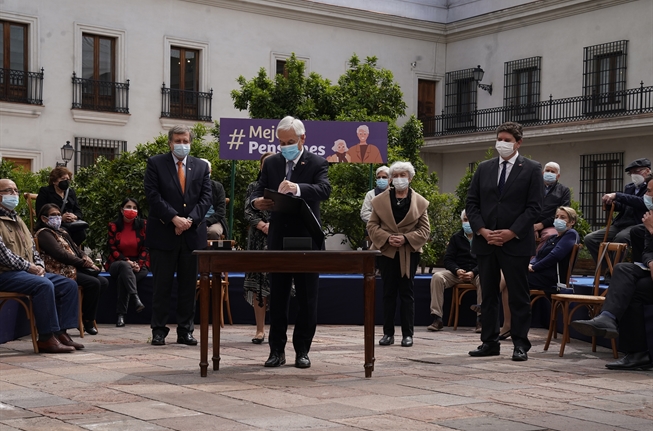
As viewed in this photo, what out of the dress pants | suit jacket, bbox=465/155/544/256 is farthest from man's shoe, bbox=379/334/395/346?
the dress pants

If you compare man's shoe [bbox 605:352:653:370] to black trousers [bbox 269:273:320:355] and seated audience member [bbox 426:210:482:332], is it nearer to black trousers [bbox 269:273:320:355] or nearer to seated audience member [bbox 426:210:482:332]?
black trousers [bbox 269:273:320:355]

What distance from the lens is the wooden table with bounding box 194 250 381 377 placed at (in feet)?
23.3

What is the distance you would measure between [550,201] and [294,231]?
4.96 m

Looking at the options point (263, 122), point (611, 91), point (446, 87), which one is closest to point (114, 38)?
point (446, 87)

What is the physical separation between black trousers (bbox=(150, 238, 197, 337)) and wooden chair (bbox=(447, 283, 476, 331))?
142 inches

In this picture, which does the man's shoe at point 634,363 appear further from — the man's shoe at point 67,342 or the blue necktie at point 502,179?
the man's shoe at point 67,342

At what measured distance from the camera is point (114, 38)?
29.3 m

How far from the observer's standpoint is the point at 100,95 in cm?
2912

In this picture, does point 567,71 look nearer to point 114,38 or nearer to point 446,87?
point 446,87

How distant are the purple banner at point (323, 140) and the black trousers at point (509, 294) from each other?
197 inches

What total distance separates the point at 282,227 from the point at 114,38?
2284cm

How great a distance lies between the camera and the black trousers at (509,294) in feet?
29.0

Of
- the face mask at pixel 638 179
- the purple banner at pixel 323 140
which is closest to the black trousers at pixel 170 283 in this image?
the purple banner at pixel 323 140

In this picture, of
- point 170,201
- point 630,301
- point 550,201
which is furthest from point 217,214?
point 630,301
